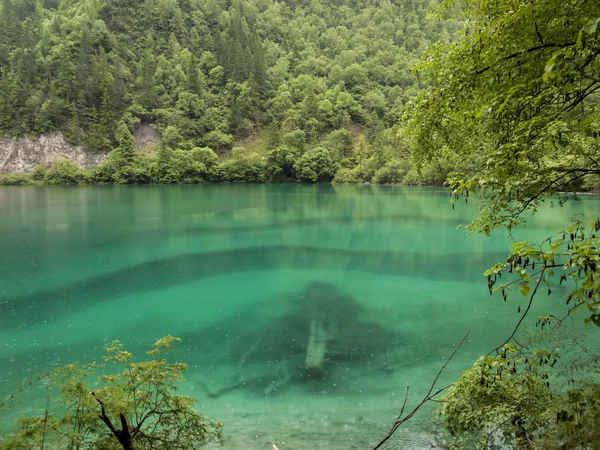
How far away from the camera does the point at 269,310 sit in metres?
14.7

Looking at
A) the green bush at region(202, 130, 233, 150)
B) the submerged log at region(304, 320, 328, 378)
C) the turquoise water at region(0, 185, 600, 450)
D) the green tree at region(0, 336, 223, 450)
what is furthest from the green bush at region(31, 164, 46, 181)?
the green tree at region(0, 336, 223, 450)

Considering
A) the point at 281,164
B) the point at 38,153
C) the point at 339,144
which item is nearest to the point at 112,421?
the point at 281,164

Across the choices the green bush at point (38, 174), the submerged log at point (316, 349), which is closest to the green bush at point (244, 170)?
the green bush at point (38, 174)

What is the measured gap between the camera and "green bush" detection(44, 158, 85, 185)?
90125 mm

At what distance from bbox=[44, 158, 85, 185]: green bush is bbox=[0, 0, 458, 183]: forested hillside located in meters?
3.97

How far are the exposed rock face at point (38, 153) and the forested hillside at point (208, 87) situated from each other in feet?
7.54

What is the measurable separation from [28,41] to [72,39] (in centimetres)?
1427

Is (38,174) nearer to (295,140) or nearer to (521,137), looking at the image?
(295,140)

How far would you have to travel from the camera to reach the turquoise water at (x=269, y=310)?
859 cm

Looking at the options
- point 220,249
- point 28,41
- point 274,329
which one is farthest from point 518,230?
point 28,41

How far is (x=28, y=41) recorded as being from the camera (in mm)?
118312

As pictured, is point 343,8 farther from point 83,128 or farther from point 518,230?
point 518,230

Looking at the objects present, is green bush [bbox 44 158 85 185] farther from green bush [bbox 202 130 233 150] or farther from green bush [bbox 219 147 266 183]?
green bush [bbox 219 147 266 183]

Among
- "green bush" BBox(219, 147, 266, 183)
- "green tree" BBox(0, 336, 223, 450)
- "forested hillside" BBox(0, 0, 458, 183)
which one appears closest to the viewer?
"green tree" BBox(0, 336, 223, 450)
